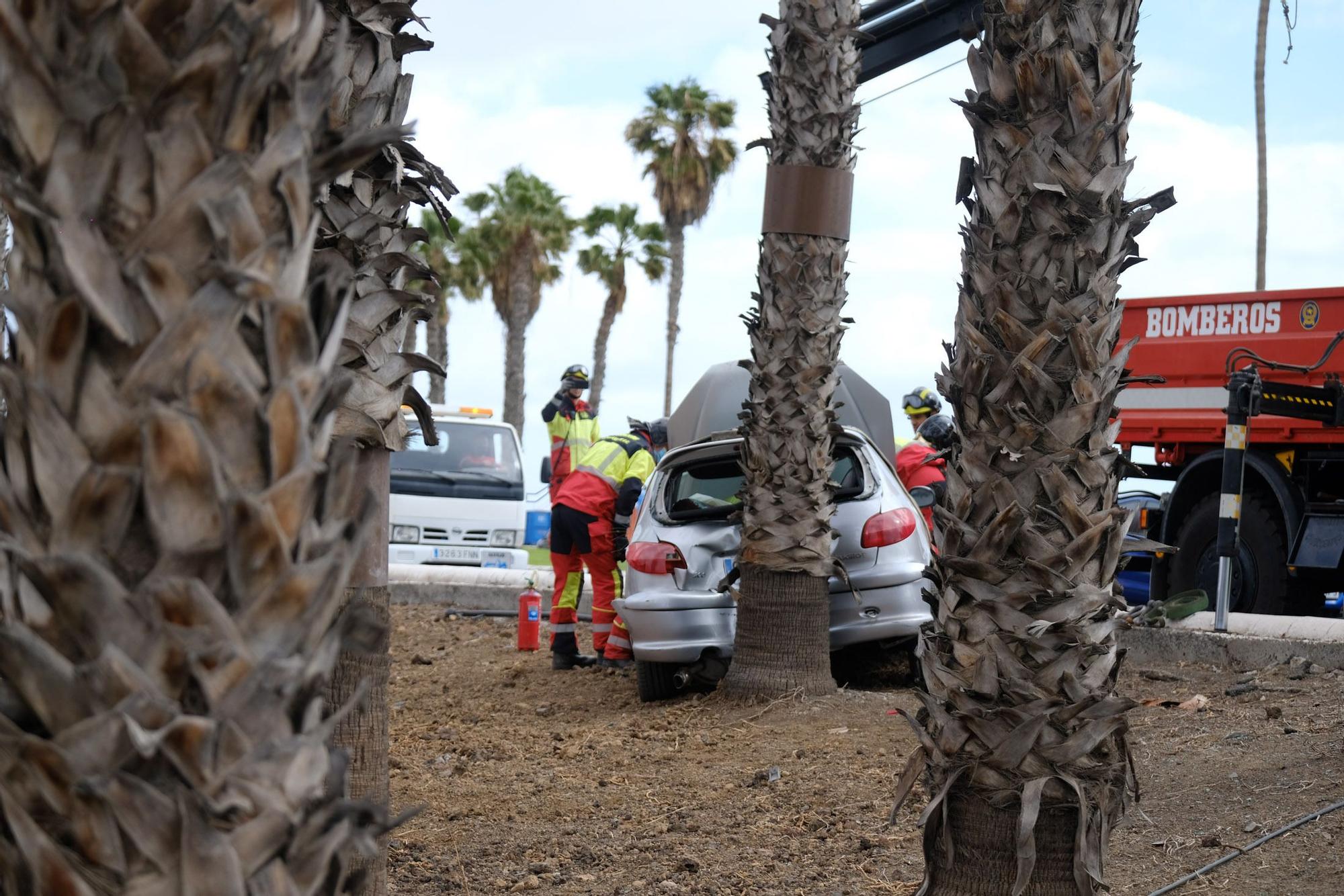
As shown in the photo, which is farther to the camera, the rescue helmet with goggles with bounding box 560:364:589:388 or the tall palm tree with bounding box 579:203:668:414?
the tall palm tree with bounding box 579:203:668:414

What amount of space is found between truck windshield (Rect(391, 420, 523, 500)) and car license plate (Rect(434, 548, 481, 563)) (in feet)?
2.02

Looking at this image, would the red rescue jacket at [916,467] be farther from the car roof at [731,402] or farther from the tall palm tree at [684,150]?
the tall palm tree at [684,150]

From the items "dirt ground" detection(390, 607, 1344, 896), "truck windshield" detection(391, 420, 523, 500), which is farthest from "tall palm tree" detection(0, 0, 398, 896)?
"truck windshield" detection(391, 420, 523, 500)

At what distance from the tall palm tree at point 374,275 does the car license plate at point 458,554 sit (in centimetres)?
1204

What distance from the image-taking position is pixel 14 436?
159cm

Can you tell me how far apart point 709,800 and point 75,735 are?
4.52 meters

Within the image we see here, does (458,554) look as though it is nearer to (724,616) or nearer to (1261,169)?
(724,616)

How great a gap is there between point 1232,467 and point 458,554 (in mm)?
9207

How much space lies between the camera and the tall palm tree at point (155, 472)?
5.03 feet

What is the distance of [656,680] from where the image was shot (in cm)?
883

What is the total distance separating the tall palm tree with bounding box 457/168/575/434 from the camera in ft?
122

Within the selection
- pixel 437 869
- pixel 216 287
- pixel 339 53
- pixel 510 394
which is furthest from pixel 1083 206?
pixel 510 394

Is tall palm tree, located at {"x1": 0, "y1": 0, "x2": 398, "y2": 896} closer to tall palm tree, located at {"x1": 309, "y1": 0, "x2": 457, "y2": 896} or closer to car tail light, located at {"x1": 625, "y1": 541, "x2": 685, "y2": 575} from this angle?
tall palm tree, located at {"x1": 309, "y1": 0, "x2": 457, "y2": 896}

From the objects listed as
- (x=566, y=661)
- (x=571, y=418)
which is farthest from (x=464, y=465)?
(x=566, y=661)
